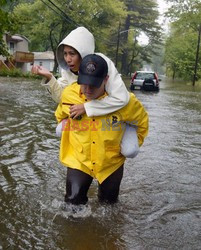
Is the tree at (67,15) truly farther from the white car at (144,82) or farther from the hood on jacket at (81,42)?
the hood on jacket at (81,42)

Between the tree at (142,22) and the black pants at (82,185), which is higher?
the tree at (142,22)

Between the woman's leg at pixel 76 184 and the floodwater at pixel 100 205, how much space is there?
20 cm

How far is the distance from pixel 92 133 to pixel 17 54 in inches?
1650

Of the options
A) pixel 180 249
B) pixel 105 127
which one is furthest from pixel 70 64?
pixel 180 249

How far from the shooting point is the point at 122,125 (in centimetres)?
320

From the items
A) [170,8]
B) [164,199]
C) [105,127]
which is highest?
[170,8]

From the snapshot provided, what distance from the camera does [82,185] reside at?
3.28 meters

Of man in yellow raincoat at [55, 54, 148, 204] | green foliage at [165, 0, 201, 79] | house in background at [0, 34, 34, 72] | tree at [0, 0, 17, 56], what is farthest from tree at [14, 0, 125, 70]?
man in yellow raincoat at [55, 54, 148, 204]

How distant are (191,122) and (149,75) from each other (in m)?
14.5

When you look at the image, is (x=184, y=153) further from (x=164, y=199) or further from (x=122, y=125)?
(x=122, y=125)

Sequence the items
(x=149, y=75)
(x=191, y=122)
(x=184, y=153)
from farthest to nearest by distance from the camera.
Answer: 1. (x=149, y=75)
2. (x=191, y=122)
3. (x=184, y=153)

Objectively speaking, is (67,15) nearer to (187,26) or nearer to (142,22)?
(187,26)

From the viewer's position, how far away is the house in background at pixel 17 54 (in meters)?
40.7

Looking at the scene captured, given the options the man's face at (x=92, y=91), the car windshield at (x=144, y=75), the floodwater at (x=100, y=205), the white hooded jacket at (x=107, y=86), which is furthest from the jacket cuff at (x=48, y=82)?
the car windshield at (x=144, y=75)
